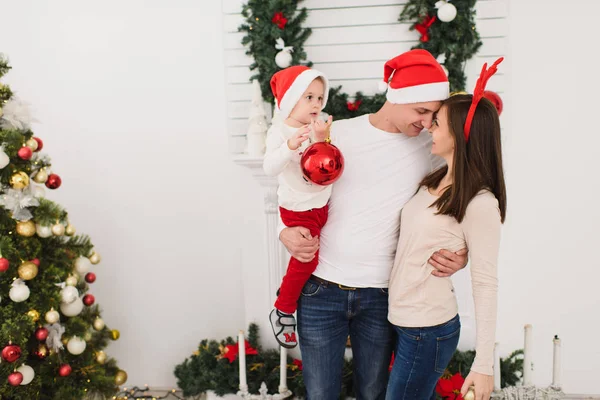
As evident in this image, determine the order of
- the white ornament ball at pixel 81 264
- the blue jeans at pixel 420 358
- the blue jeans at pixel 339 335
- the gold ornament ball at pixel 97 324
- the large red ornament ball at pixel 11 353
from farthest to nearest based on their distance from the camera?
the gold ornament ball at pixel 97 324, the white ornament ball at pixel 81 264, the large red ornament ball at pixel 11 353, the blue jeans at pixel 339 335, the blue jeans at pixel 420 358

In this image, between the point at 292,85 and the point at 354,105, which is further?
the point at 354,105

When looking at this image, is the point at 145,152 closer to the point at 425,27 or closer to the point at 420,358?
the point at 425,27

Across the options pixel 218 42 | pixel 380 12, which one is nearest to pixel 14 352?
pixel 218 42

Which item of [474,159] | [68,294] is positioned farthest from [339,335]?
[68,294]

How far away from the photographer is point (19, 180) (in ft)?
5.75

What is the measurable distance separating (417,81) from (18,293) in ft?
5.23

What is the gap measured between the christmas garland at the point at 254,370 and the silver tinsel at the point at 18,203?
1.06 meters

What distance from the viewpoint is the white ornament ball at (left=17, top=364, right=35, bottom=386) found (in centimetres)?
178

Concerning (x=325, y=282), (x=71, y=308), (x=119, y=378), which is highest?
(x=325, y=282)

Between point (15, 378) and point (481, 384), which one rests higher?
point (481, 384)

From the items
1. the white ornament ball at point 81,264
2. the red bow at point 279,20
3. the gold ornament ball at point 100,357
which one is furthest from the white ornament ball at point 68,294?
the red bow at point 279,20

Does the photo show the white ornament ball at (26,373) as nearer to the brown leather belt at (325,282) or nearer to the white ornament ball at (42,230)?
the white ornament ball at (42,230)

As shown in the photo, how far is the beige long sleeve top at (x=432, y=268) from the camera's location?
1.21 metres

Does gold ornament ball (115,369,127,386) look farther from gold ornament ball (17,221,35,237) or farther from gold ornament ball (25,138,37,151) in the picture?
gold ornament ball (25,138,37,151)
